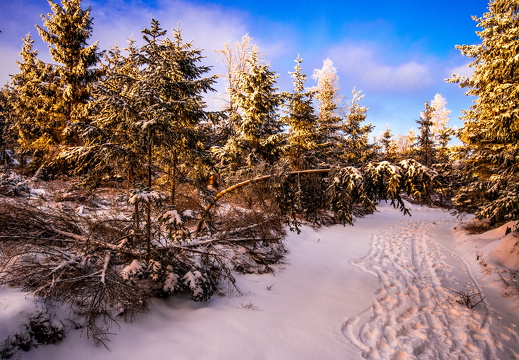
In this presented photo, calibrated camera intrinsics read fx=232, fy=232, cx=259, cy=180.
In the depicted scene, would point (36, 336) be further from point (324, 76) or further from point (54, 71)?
point (324, 76)

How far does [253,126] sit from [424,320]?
998cm

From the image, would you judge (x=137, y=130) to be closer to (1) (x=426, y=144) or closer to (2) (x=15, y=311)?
(2) (x=15, y=311)

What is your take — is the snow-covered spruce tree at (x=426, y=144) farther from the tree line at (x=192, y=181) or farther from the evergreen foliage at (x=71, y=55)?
the evergreen foliage at (x=71, y=55)

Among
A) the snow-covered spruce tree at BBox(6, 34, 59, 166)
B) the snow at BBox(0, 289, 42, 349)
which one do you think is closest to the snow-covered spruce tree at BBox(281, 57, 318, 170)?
the snow at BBox(0, 289, 42, 349)

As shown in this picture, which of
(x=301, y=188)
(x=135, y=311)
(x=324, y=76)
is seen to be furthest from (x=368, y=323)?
(x=324, y=76)

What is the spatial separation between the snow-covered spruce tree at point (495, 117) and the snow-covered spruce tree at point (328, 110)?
7.51 meters

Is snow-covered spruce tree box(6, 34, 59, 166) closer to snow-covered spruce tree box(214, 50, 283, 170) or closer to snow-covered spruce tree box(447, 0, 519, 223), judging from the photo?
snow-covered spruce tree box(214, 50, 283, 170)

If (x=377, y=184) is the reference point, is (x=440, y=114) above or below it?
above

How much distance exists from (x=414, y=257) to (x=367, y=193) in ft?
25.0

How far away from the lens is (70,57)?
15.3m

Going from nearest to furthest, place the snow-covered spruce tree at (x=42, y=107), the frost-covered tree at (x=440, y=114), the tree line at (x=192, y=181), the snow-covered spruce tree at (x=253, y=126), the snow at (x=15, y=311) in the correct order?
the snow at (x=15, y=311), the tree line at (x=192, y=181), the snow-covered spruce tree at (x=253, y=126), the snow-covered spruce tree at (x=42, y=107), the frost-covered tree at (x=440, y=114)

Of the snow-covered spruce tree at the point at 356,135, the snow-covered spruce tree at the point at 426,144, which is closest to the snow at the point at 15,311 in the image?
the snow-covered spruce tree at the point at 356,135

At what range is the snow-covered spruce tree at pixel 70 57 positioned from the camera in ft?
48.2

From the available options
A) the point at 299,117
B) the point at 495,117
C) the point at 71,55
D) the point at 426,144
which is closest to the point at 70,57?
the point at 71,55
